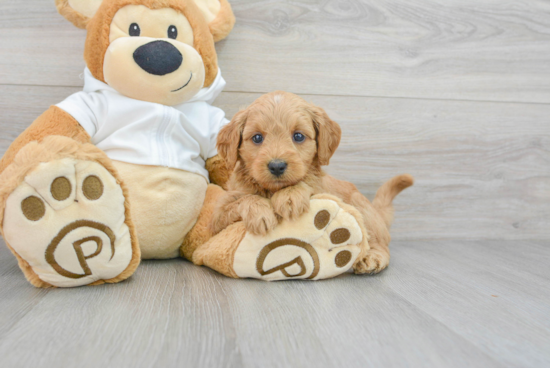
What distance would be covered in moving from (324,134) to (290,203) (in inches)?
9.1

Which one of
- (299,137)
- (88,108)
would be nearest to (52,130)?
(88,108)

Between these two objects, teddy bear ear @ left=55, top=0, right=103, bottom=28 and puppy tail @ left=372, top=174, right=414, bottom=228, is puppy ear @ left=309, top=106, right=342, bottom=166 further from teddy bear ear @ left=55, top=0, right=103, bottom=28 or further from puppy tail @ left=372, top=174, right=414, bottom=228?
teddy bear ear @ left=55, top=0, right=103, bottom=28

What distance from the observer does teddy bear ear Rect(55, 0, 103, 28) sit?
4.39ft

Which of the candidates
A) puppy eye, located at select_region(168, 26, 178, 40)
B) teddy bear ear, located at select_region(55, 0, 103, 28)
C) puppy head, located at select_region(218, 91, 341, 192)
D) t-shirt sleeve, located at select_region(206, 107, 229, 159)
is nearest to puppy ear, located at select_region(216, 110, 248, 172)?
puppy head, located at select_region(218, 91, 341, 192)

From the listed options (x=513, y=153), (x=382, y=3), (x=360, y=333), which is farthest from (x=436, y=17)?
(x=360, y=333)

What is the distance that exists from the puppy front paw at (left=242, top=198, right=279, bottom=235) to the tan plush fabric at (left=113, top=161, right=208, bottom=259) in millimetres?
285

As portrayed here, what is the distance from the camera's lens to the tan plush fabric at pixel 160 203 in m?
1.26

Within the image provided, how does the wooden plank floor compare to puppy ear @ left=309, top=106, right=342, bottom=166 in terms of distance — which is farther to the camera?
puppy ear @ left=309, top=106, right=342, bottom=166

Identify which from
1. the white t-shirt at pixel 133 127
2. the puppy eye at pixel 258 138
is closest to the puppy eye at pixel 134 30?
the white t-shirt at pixel 133 127

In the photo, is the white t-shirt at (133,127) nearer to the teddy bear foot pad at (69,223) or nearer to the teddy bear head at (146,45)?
the teddy bear head at (146,45)

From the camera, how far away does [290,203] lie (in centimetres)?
112

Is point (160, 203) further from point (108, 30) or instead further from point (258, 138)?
point (108, 30)

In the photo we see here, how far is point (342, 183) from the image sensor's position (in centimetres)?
145

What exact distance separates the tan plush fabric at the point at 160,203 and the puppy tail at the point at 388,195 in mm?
707
